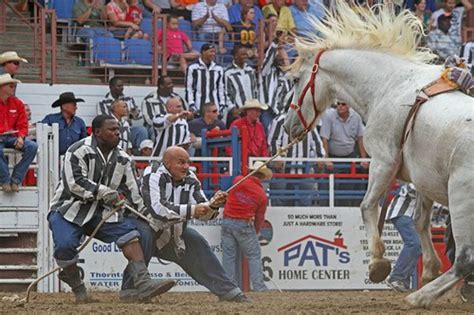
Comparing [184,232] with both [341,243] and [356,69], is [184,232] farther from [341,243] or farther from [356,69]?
[341,243]

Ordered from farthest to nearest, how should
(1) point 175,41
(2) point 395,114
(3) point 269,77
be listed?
(1) point 175,41 → (3) point 269,77 → (2) point 395,114

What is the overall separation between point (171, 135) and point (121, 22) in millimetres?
3007

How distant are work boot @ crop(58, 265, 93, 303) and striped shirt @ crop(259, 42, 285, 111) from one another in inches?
272

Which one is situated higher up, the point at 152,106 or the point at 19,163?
the point at 152,106

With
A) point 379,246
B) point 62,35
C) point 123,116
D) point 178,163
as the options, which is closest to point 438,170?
point 379,246

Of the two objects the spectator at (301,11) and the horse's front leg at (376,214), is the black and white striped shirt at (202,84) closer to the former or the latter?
the spectator at (301,11)

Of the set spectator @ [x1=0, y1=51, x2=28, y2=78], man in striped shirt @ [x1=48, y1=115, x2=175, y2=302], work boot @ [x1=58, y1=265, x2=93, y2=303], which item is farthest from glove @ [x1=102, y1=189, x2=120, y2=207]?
spectator @ [x1=0, y1=51, x2=28, y2=78]

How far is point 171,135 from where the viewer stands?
1596 centimetres

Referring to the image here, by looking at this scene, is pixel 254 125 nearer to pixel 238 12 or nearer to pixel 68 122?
pixel 68 122

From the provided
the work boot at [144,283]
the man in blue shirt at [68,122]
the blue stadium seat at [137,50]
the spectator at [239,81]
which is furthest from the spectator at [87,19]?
the work boot at [144,283]

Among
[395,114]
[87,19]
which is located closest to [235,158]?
[87,19]

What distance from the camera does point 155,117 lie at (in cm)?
1659

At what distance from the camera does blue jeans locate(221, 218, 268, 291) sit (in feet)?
49.0

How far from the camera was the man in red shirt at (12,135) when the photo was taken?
13.6 metres
